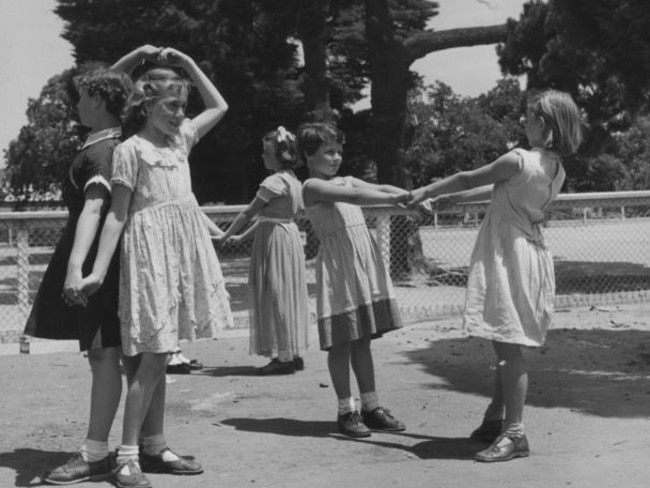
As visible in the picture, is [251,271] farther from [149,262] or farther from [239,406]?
[149,262]

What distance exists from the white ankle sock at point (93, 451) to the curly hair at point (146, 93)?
150 centimetres

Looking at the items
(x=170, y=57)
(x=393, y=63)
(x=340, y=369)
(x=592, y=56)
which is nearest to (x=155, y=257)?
(x=170, y=57)

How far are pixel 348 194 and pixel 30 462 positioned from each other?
218cm

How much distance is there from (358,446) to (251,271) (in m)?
3.00

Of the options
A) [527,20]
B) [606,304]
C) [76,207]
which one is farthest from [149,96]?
[527,20]

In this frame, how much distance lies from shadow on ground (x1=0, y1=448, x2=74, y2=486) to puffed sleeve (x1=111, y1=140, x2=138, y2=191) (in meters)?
1.46

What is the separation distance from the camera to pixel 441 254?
966 inches

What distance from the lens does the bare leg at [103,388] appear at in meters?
4.77

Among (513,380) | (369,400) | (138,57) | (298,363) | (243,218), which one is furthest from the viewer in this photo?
(298,363)

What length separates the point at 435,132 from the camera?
76.3 m

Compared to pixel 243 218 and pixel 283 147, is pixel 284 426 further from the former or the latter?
pixel 283 147

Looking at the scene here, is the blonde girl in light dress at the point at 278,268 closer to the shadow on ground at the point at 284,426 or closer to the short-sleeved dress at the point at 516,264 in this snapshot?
the shadow on ground at the point at 284,426

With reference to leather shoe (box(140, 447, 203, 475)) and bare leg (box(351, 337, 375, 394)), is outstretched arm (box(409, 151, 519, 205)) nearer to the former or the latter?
bare leg (box(351, 337, 375, 394))

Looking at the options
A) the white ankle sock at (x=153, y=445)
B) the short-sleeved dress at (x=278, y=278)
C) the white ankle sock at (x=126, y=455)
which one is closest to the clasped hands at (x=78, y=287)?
the white ankle sock at (x=126, y=455)
